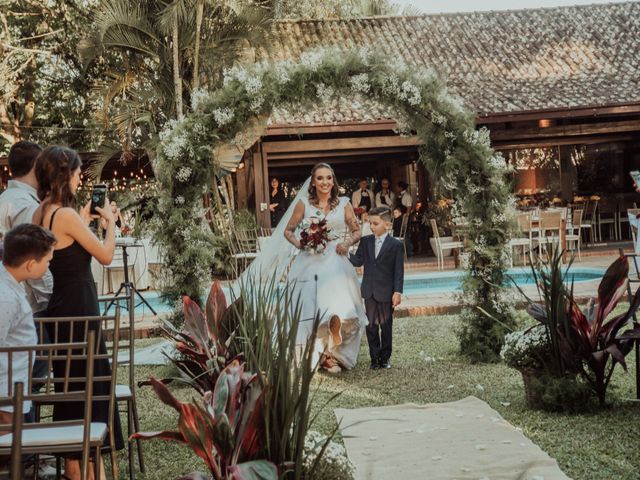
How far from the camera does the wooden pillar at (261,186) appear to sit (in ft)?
58.0

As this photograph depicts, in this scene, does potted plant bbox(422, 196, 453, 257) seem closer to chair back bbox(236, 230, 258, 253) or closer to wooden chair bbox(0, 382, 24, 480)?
chair back bbox(236, 230, 258, 253)

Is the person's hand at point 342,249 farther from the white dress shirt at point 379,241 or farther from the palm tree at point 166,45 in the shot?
the palm tree at point 166,45

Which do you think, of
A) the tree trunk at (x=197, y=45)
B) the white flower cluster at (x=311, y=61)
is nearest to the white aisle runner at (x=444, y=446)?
the white flower cluster at (x=311, y=61)

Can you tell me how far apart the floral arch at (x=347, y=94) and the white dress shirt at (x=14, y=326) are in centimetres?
404

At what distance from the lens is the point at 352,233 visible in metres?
7.50

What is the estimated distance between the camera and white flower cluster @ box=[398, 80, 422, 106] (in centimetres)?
756

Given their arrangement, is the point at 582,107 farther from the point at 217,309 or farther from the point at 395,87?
the point at 217,309

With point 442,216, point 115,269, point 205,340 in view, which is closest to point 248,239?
point 115,269

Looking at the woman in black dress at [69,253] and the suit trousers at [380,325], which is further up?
the woman in black dress at [69,253]

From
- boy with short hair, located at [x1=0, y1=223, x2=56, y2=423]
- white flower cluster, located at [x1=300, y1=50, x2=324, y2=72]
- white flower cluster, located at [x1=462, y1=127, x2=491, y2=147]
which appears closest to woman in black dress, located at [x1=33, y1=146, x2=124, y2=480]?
boy with short hair, located at [x1=0, y1=223, x2=56, y2=423]

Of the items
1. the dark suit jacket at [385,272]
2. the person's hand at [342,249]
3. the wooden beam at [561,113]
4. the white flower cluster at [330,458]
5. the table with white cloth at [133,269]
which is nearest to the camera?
the white flower cluster at [330,458]

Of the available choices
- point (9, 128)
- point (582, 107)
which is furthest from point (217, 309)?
point (9, 128)

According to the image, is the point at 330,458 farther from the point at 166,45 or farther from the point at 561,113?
the point at 561,113

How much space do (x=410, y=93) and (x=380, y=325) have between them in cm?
220
